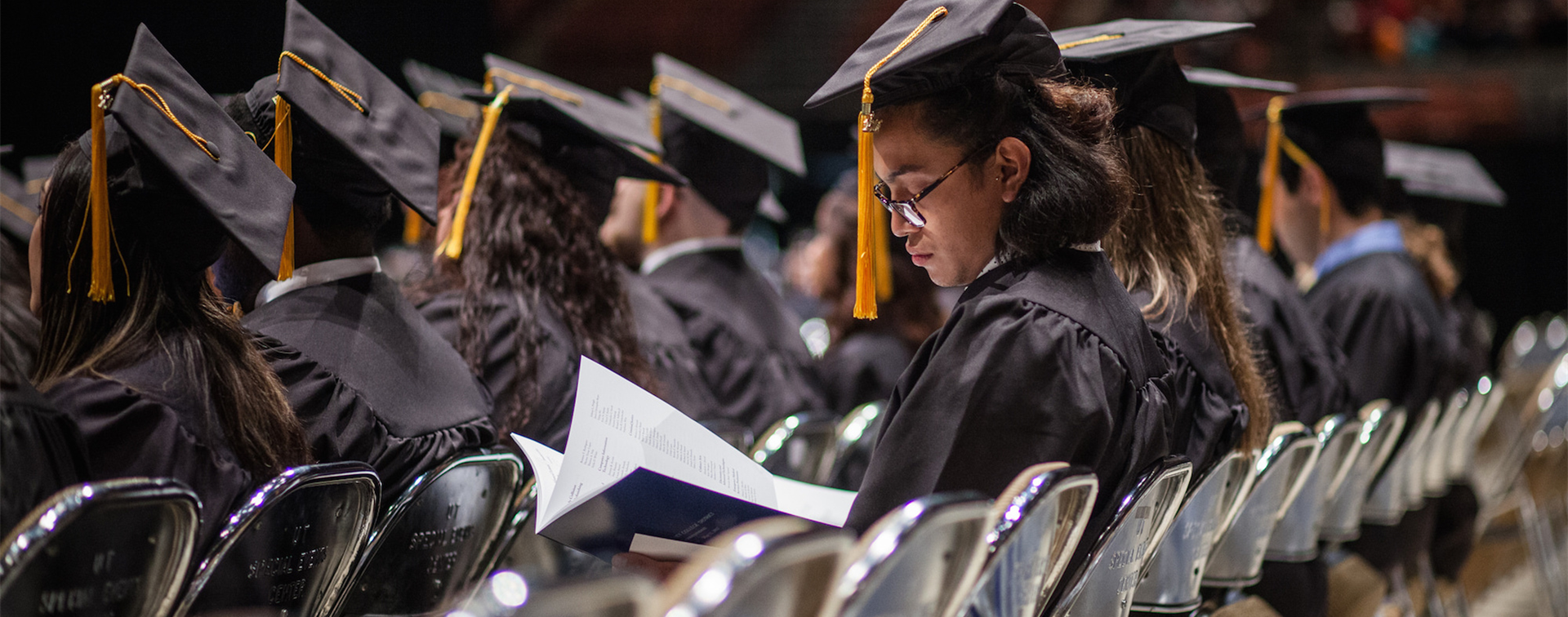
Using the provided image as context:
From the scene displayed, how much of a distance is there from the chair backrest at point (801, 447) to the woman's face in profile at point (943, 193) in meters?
0.96

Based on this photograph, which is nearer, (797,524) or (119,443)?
(797,524)

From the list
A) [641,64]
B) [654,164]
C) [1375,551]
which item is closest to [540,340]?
[654,164]

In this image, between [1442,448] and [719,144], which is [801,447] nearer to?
[719,144]

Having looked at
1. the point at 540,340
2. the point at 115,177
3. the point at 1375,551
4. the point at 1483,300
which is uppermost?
the point at 115,177

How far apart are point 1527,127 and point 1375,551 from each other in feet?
24.4

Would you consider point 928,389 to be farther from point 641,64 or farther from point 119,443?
point 641,64

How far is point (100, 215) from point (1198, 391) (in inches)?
65.8

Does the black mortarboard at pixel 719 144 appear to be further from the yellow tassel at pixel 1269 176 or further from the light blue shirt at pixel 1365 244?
the light blue shirt at pixel 1365 244

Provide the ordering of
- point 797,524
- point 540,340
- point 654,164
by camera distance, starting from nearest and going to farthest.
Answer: point 797,524
point 540,340
point 654,164

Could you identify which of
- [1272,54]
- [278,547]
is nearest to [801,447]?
[278,547]

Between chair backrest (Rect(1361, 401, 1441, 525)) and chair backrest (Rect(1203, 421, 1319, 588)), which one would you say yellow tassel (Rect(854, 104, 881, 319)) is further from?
chair backrest (Rect(1361, 401, 1441, 525))

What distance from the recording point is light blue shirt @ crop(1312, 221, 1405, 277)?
4.07 m

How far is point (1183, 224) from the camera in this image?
7.57ft

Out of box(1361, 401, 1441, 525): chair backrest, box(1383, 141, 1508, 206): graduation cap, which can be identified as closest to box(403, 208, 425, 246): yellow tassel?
box(1361, 401, 1441, 525): chair backrest
